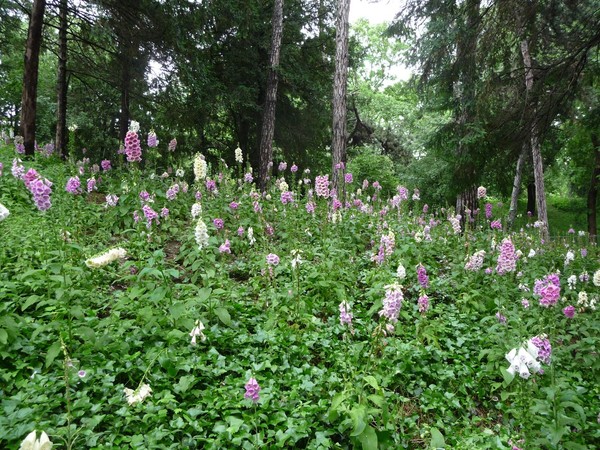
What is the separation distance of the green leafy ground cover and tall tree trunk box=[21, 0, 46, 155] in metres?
2.91

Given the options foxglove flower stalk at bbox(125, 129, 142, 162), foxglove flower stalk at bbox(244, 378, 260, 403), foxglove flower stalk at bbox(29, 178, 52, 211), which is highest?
foxglove flower stalk at bbox(125, 129, 142, 162)

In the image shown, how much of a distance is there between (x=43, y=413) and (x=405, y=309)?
10.5 ft

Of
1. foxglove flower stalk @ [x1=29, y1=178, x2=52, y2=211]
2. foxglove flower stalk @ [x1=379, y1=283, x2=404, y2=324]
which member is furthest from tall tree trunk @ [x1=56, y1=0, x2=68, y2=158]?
foxglove flower stalk @ [x1=379, y1=283, x2=404, y2=324]

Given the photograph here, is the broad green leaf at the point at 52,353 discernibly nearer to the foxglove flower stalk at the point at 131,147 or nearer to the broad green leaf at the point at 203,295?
the broad green leaf at the point at 203,295

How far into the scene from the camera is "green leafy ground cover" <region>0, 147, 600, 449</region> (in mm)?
2363

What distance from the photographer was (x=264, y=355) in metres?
3.06

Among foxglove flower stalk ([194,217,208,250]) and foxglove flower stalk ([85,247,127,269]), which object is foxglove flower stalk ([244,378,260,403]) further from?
foxglove flower stalk ([194,217,208,250])

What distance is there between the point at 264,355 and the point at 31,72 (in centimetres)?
698

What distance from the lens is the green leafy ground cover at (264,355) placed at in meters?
2.36

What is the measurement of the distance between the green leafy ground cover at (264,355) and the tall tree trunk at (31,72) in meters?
2.91

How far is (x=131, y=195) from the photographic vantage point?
4.95 m

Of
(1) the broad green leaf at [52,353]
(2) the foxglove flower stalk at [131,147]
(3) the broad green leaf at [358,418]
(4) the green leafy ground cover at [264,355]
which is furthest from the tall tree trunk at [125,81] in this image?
(3) the broad green leaf at [358,418]

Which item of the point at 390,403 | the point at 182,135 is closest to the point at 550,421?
the point at 390,403

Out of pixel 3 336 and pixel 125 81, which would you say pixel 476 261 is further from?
pixel 125 81
